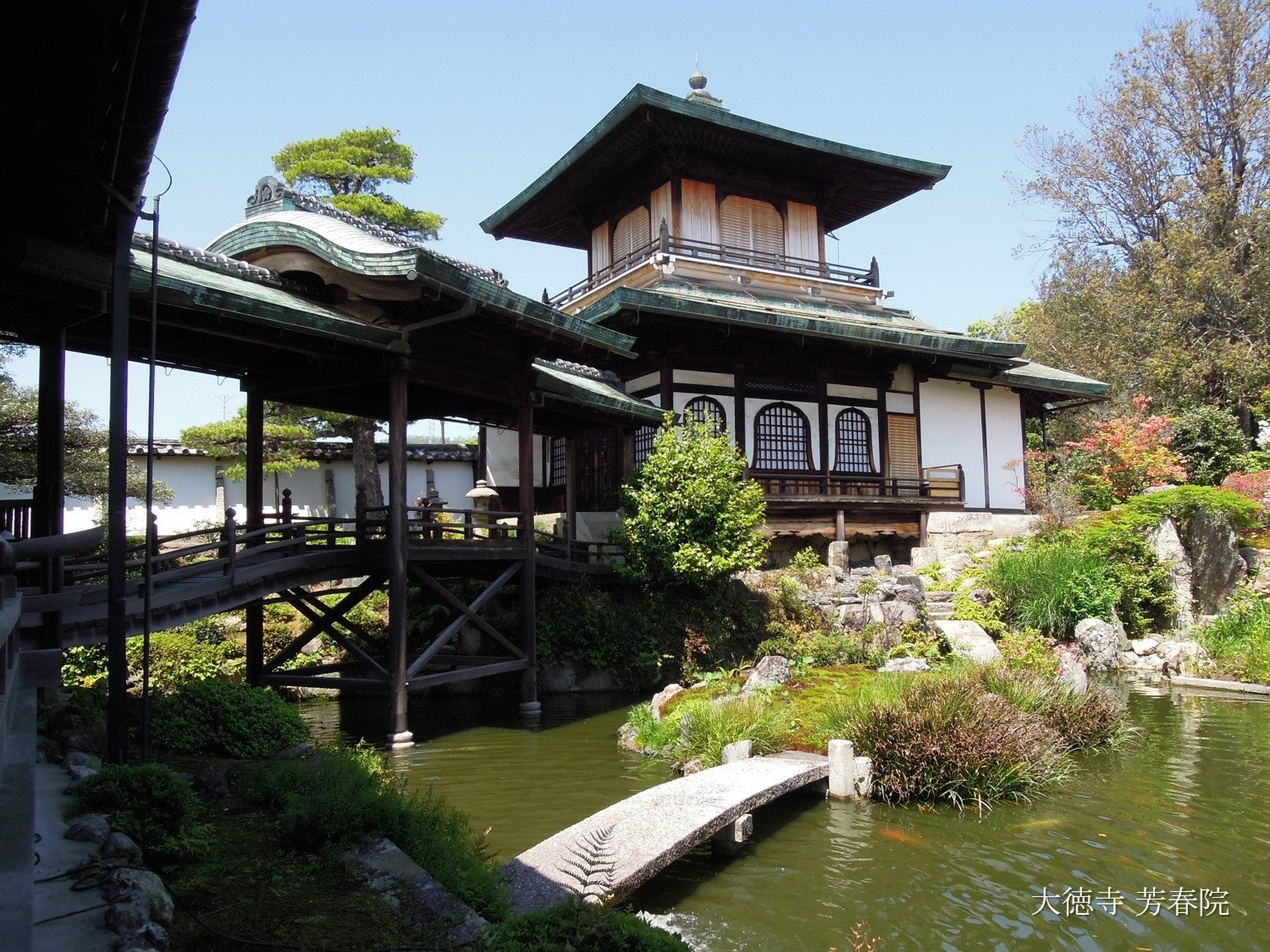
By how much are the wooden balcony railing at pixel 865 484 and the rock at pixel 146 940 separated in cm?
1607

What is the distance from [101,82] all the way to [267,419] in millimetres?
18529

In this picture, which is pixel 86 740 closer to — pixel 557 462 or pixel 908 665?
pixel 908 665

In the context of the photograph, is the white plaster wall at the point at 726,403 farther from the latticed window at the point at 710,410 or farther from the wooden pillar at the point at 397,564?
the wooden pillar at the point at 397,564

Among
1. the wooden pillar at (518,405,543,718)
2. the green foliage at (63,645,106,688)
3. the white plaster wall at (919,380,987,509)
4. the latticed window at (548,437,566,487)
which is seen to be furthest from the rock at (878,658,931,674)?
the green foliage at (63,645,106,688)

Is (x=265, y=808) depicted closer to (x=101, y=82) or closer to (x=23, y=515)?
(x=23, y=515)

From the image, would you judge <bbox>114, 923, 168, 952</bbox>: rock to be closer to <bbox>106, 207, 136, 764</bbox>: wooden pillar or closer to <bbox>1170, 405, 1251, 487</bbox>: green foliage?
<bbox>106, 207, 136, 764</bbox>: wooden pillar

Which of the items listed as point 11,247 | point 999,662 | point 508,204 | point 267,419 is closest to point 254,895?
point 11,247

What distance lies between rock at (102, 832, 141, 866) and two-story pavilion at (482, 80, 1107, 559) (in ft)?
44.0

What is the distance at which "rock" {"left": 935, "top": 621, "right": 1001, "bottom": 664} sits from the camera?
14109 mm

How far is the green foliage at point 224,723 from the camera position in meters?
8.48

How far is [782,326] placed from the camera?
18562 millimetres

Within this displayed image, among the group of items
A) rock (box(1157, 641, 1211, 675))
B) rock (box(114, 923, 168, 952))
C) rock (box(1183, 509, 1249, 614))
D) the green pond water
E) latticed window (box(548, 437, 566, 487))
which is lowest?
the green pond water

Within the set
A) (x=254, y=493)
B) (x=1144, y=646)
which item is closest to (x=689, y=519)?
(x=254, y=493)

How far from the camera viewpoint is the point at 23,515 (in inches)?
350
